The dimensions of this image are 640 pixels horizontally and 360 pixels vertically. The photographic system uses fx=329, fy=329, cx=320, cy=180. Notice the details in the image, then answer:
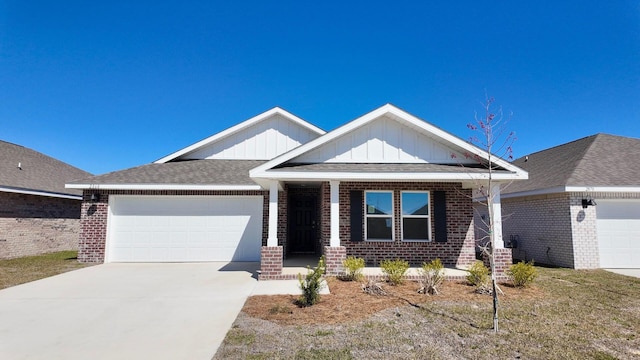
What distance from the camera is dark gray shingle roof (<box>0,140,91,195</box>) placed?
1357 centimetres

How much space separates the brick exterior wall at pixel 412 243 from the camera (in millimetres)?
10125

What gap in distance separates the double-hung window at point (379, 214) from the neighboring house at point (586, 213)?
5.95 m

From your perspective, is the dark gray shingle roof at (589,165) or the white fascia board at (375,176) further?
the dark gray shingle roof at (589,165)

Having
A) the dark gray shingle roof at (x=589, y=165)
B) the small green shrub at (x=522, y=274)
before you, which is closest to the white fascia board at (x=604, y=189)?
the dark gray shingle roof at (x=589, y=165)

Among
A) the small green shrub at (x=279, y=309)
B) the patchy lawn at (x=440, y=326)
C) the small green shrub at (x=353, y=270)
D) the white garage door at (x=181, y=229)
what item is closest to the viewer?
the patchy lawn at (x=440, y=326)

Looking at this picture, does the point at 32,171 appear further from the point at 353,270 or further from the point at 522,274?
the point at 522,274

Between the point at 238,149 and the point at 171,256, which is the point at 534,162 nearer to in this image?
the point at 238,149

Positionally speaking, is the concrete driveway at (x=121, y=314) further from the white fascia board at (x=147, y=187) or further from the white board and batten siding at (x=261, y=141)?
the white board and batten siding at (x=261, y=141)

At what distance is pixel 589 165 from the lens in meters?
12.2

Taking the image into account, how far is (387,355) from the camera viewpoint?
4203 millimetres

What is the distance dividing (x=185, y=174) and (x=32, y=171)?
343 inches

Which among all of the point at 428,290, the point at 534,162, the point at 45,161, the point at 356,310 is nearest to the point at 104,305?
the point at 356,310

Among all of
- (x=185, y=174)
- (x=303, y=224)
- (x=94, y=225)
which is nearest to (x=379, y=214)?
(x=303, y=224)

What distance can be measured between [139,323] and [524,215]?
13692 mm
